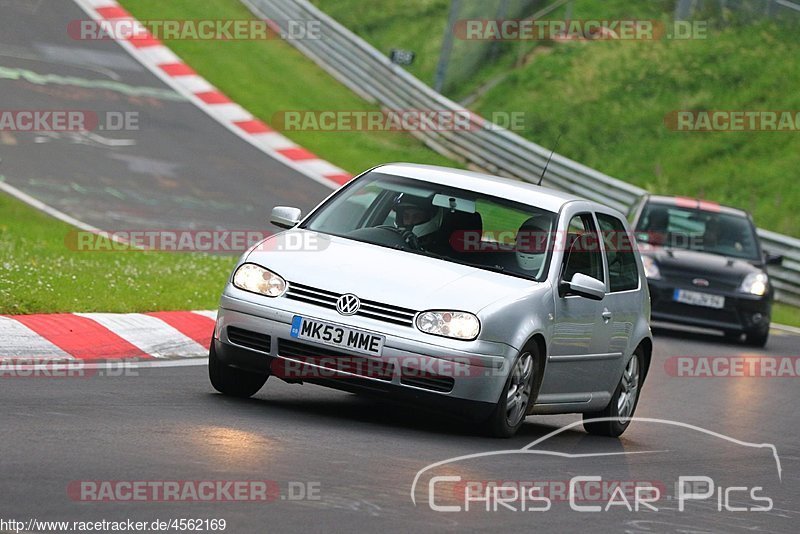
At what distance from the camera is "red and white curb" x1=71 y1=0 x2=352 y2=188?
2844cm

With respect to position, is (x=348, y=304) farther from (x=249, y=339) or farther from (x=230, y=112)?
(x=230, y=112)

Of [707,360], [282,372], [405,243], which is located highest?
[405,243]

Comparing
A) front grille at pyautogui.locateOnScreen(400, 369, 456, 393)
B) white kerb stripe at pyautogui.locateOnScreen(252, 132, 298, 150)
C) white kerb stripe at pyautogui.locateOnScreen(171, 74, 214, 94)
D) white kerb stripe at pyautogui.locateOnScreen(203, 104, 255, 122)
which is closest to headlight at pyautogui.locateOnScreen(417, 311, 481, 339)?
front grille at pyautogui.locateOnScreen(400, 369, 456, 393)

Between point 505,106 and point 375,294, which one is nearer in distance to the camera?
point 375,294

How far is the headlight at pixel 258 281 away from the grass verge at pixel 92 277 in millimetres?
2632

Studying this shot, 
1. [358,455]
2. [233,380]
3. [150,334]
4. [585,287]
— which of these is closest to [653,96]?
[150,334]

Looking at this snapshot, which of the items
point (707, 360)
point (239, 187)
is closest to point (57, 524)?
point (707, 360)

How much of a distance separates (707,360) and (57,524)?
1233cm

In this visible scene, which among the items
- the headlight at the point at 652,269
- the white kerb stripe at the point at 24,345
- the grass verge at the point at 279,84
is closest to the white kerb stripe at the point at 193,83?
the grass verge at the point at 279,84

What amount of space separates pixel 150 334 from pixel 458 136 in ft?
63.6

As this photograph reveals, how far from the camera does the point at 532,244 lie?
33.3 feet

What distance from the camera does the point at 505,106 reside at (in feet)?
112

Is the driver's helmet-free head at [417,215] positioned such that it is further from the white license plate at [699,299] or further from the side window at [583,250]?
the white license plate at [699,299]

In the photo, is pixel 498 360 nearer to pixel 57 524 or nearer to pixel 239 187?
pixel 57 524
